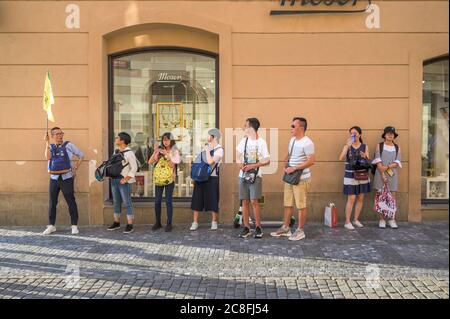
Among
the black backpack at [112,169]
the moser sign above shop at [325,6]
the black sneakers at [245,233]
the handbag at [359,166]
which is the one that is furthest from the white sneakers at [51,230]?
the moser sign above shop at [325,6]

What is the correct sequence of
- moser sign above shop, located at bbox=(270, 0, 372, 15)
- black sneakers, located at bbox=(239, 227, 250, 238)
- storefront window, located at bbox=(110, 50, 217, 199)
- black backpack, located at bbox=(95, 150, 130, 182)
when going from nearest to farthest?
black sneakers, located at bbox=(239, 227, 250, 238), black backpack, located at bbox=(95, 150, 130, 182), moser sign above shop, located at bbox=(270, 0, 372, 15), storefront window, located at bbox=(110, 50, 217, 199)

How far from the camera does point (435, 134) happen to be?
29.9ft

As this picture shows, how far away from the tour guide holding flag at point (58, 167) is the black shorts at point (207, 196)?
2.03 meters

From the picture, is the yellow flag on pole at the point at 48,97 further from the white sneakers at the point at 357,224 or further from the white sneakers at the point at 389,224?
the white sneakers at the point at 389,224

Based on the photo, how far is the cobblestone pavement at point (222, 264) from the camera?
5176mm

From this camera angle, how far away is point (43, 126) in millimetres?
8562

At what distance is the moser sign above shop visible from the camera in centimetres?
842

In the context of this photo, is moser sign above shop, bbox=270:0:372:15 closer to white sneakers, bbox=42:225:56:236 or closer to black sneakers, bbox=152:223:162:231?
black sneakers, bbox=152:223:162:231

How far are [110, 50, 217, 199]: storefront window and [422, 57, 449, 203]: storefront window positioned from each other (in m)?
Answer: 4.07

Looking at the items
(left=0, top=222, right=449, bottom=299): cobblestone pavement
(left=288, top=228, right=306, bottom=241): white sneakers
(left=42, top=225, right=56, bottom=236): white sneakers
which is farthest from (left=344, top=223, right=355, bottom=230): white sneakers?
(left=42, top=225, right=56, bottom=236): white sneakers

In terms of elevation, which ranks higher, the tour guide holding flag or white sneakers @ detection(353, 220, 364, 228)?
the tour guide holding flag

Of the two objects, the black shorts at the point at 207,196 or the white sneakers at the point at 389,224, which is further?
the white sneakers at the point at 389,224

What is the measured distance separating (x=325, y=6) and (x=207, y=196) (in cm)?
399
